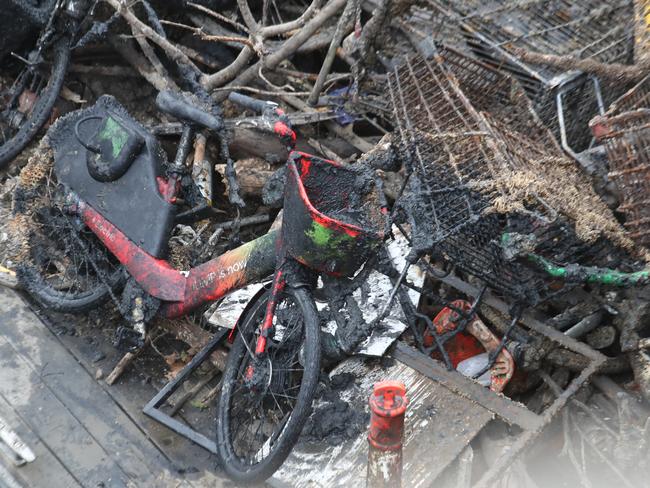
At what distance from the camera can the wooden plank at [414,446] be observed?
3.17 metres

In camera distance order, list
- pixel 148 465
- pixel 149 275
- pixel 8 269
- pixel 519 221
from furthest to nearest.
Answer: pixel 8 269 → pixel 149 275 → pixel 148 465 → pixel 519 221

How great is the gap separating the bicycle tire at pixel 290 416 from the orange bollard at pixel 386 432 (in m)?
0.71

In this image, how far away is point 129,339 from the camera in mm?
3877

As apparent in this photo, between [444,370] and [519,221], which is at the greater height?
[519,221]

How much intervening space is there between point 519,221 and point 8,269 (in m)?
3.36

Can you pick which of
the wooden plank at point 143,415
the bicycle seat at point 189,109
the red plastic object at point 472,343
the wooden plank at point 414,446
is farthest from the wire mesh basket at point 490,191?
the wooden plank at point 143,415

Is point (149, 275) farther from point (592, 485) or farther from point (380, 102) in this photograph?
point (592, 485)

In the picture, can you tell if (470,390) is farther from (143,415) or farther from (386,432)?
(143,415)

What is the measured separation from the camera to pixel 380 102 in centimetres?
478

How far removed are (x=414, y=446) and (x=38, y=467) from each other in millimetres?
1933

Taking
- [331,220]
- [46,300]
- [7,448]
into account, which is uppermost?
[331,220]

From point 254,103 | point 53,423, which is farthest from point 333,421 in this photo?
point 254,103

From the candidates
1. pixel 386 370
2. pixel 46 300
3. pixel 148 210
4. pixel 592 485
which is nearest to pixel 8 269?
pixel 46 300

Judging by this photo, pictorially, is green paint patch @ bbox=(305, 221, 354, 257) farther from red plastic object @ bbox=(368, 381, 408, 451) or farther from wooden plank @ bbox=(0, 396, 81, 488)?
wooden plank @ bbox=(0, 396, 81, 488)
